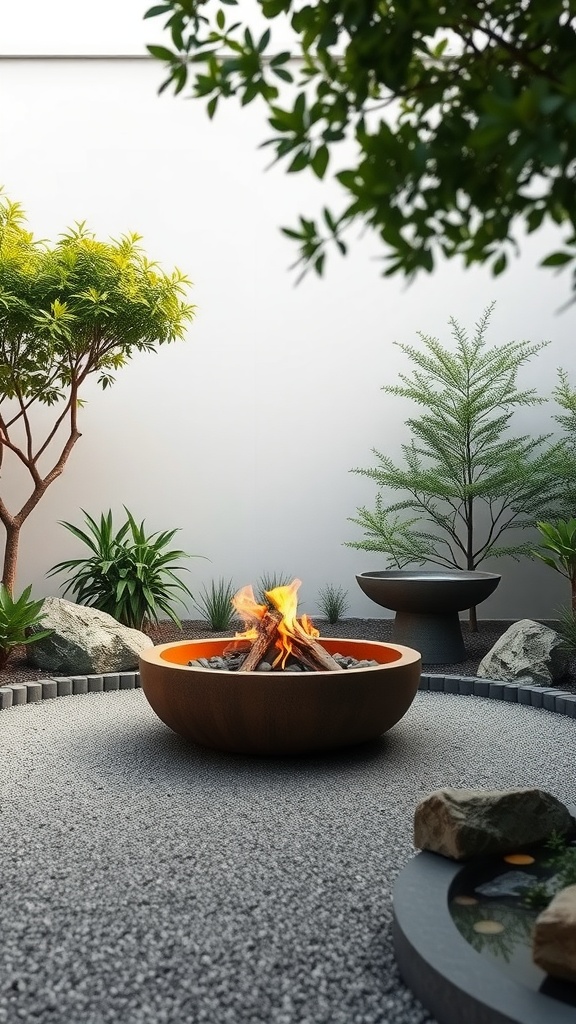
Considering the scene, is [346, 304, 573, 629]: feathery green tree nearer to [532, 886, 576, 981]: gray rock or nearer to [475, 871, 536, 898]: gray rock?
[475, 871, 536, 898]: gray rock

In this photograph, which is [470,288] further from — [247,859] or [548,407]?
[247,859]

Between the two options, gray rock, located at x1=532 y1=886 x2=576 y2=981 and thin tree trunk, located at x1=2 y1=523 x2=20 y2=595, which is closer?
gray rock, located at x1=532 y1=886 x2=576 y2=981

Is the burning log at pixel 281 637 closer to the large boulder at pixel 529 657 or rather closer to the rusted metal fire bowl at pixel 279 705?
the rusted metal fire bowl at pixel 279 705

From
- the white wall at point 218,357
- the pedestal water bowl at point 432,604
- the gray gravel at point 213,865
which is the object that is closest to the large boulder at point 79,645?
the gray gravel at point 213,865

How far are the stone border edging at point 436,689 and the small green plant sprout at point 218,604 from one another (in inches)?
47.2

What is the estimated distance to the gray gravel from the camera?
61.2 inches

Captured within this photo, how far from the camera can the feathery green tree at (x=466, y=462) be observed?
19.1 feet

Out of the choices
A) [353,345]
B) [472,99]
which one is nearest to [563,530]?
[353,345]

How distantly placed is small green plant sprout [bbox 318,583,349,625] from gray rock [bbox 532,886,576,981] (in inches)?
189

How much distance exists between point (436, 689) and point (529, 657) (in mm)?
539

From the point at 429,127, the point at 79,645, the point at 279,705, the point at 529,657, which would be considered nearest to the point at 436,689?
the point at 529,657

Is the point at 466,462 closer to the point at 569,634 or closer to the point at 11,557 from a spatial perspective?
the point at 569,634

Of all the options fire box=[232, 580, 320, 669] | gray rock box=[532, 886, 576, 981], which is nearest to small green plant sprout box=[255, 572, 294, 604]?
fire box=[232, 580, 320, 669]

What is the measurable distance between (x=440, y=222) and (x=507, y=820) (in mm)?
1470
